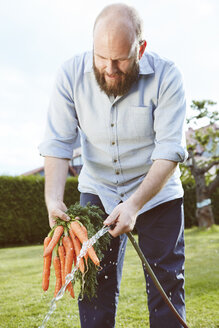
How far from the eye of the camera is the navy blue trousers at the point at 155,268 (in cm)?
235

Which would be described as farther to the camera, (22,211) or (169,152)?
(22,211)

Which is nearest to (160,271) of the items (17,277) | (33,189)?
(17,277)

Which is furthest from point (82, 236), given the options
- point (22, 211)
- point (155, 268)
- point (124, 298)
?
point (22, 211)

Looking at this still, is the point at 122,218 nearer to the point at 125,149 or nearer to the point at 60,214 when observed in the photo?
the point at 60,214

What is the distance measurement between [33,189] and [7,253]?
2696 millimetres

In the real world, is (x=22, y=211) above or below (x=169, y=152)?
below

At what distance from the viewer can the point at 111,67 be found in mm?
2074

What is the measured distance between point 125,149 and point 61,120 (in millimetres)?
399

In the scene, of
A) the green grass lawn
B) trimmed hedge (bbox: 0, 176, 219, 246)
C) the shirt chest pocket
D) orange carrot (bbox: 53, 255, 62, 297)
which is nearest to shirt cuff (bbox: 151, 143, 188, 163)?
the shirt chest pocket

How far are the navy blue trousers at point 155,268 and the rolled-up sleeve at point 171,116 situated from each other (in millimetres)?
372

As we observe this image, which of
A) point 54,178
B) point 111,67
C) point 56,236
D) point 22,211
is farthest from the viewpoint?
point 22,211

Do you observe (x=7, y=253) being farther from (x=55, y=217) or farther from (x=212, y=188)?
(x=55, y=217)

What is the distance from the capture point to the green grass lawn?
146 inches

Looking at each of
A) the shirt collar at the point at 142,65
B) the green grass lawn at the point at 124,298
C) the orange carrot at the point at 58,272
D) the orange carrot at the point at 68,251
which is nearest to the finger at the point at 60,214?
the orange carrot at the point at 68,251
